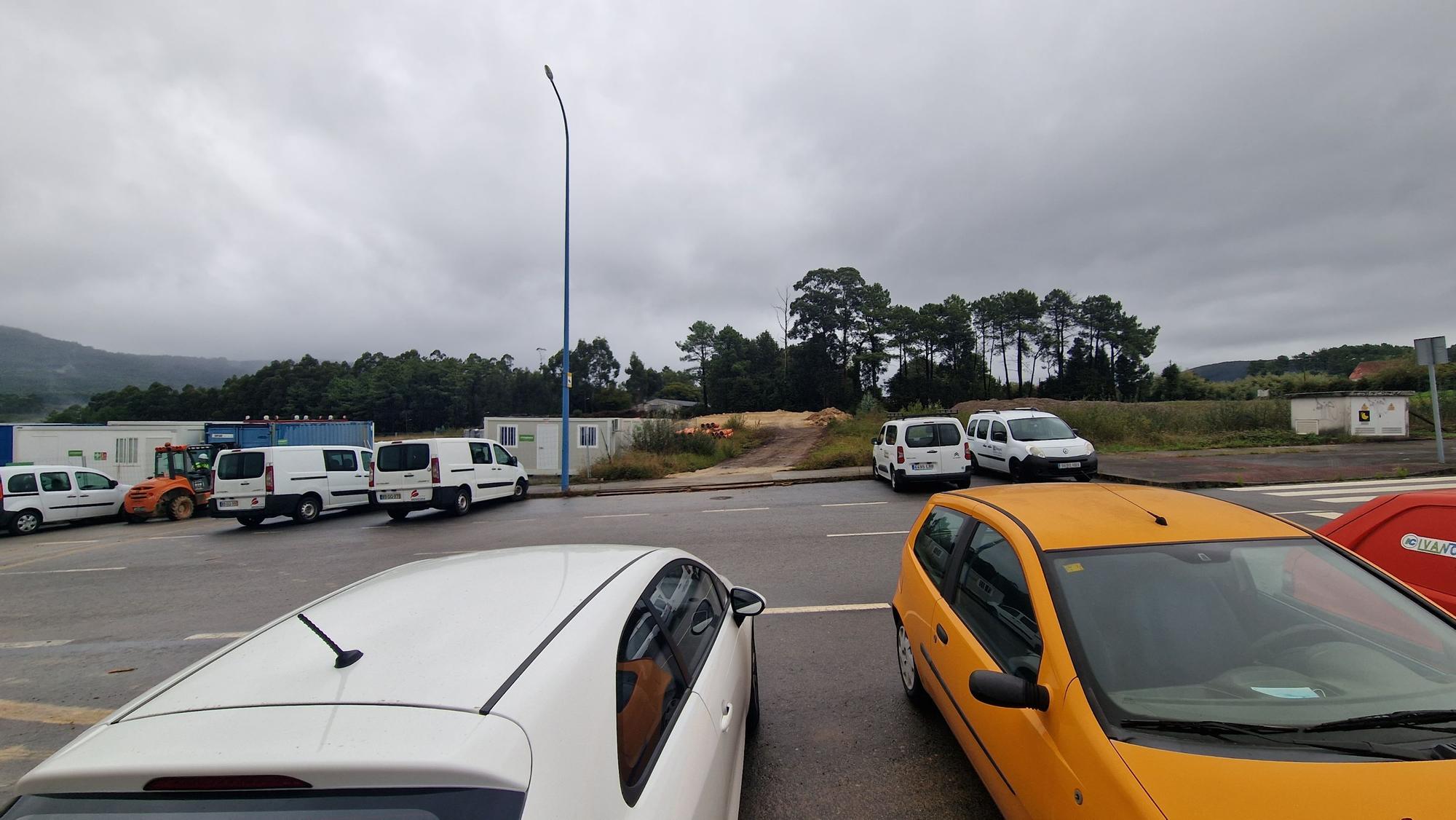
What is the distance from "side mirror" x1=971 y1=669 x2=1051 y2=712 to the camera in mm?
2189

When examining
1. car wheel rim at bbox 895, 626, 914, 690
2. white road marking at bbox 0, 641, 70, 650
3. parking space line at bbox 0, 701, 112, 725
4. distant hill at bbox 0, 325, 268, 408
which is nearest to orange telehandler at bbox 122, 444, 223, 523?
white road marking at bbox 0, 641, 70, 650

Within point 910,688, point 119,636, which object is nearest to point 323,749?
point 910,688

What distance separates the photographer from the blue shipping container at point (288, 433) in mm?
28406

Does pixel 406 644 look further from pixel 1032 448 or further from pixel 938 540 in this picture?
pixel 1032 448

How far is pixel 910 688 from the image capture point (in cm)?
394

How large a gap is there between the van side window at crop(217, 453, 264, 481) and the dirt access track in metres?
12.1

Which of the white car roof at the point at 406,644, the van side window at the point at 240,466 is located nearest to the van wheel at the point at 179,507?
the van side window at the point at 240,466

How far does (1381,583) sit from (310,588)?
9.70 m

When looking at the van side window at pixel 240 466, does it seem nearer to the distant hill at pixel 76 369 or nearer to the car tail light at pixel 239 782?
the car tail light at pixel 239 782

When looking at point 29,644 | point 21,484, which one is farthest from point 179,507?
point 29,644

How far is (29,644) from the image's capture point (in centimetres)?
602

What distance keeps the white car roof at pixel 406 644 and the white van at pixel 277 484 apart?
14.2 m

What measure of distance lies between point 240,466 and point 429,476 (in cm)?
437

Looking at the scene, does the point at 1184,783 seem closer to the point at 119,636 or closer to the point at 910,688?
the point at 910,688
